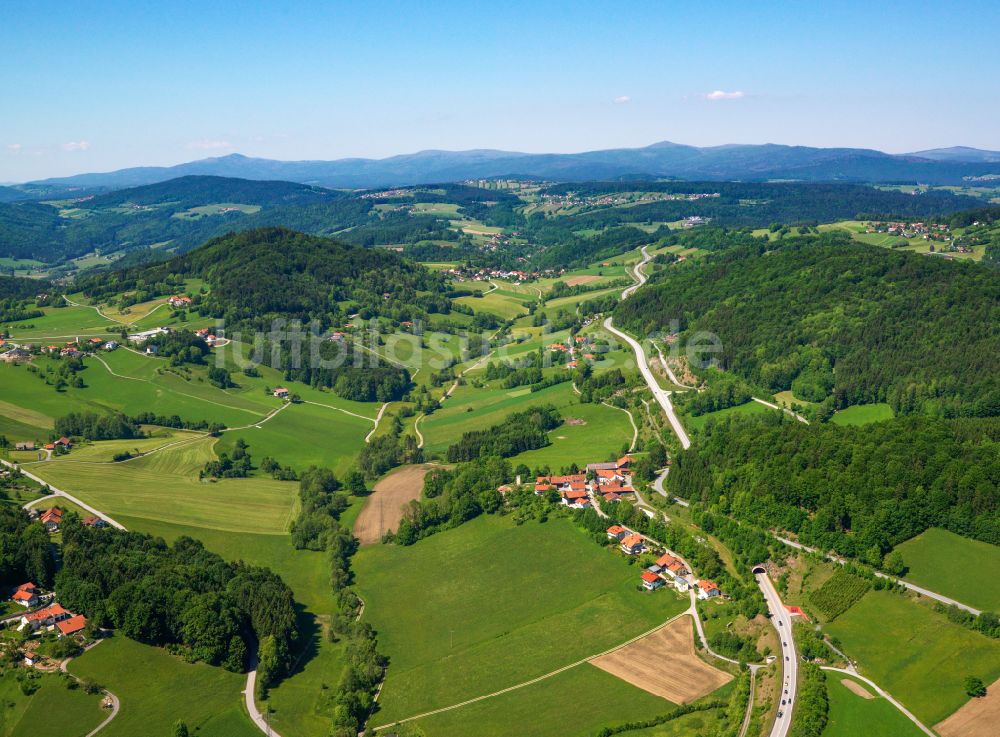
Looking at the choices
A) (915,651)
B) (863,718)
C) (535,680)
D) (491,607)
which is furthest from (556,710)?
(915,651)

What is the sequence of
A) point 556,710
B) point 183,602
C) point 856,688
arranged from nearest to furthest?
point 856,688, point 556,710, point 183,602

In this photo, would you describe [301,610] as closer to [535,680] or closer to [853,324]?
[535,680]

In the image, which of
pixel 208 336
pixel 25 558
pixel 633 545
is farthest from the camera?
pixel 208 336

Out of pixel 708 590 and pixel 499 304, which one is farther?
pixel 499 304

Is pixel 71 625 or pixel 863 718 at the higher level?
pixel 71 625

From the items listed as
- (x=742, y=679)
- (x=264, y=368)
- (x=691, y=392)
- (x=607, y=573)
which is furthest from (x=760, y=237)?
(x=742, y=679)

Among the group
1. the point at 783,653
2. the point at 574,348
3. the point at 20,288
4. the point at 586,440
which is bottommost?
the point at 783,653

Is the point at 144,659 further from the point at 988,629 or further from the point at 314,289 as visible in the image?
the point at 314,289
